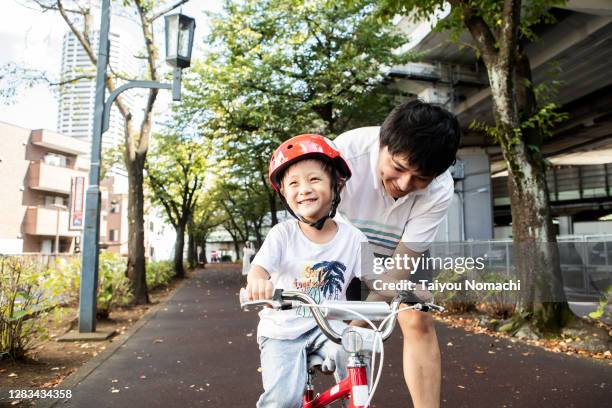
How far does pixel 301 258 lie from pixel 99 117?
7079mm

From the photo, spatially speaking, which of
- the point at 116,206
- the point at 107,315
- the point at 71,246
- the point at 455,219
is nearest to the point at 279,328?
the point at 107,315

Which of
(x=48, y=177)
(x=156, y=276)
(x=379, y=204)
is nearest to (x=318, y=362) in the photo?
(x=379, y=204)

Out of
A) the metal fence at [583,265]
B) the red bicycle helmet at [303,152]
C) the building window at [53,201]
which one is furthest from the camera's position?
the building window at [53,201]

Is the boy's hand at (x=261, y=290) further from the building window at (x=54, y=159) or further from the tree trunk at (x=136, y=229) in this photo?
the building window at (x=54, y=159)

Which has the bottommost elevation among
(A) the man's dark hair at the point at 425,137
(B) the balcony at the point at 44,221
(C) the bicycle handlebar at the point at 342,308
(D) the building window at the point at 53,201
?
(C) the bicycle handlebar at the point at 342,308

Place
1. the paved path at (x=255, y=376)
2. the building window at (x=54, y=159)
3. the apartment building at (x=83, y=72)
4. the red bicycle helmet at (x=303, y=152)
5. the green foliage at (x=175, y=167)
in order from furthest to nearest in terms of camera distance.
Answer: the building window at (x=54, y=159) < the green foliage at (x=175, y=167) < the apartment building at (x=83, y=72) < the paved path at (x=255, y=376) < the red bicycle helmet at (x=303, y=152)

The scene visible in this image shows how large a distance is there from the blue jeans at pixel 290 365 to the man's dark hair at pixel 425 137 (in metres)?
0.88

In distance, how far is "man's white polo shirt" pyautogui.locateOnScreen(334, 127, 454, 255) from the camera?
253 centimetres

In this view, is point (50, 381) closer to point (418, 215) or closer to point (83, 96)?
point (418, 215)

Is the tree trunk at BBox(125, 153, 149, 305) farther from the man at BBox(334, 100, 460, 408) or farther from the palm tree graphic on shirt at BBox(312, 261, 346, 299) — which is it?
the palm tree graphic on shirt at BBox(312, 261, 346, 299)

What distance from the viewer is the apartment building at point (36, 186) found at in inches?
926

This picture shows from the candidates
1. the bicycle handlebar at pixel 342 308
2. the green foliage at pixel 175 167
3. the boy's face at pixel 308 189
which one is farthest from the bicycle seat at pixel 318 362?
the green foliage at pixel 175 167

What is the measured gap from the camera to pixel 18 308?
5527 mm

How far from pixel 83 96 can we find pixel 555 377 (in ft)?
39.6
